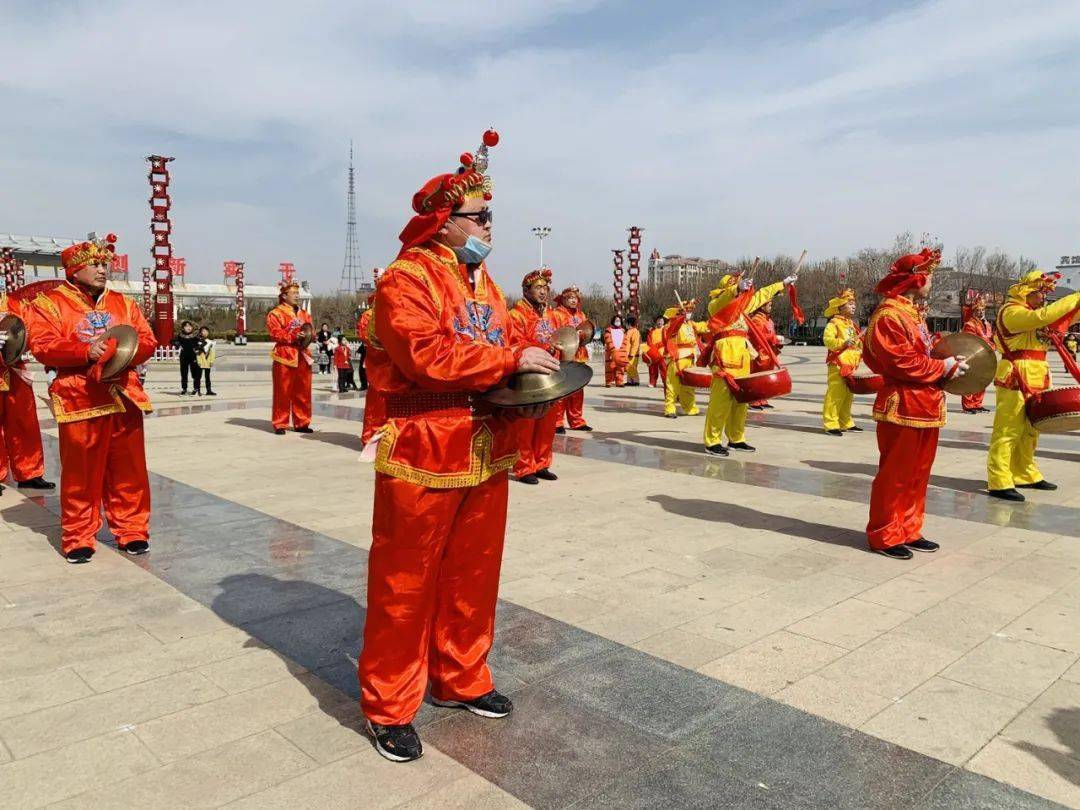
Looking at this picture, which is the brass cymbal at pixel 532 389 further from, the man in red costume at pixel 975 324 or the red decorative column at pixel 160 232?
the red decorative column at pixel 160 232

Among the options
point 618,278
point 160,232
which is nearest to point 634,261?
point 618,278

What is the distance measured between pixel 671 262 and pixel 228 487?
134m

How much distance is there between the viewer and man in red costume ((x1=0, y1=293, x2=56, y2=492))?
7277 mm

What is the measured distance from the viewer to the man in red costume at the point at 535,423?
761 cm

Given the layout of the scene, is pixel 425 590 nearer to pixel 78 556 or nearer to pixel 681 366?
pixel 78 556

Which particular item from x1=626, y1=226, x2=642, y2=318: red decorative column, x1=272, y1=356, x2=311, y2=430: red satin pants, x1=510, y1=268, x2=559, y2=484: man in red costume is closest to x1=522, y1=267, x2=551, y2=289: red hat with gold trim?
x1=510, y1=268, x2=559, y2=484: man in red costume

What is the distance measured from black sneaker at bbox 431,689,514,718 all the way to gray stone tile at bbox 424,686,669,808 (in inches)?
1.2

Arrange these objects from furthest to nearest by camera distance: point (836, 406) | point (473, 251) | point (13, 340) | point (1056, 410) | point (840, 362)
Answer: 1. point (840, 362)
2. point (836, 406)
3. point (13, 340)
4. point (1056, 410)
5. point (473, 251)

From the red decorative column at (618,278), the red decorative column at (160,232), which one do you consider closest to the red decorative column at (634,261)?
the red decorative column at (618,278)

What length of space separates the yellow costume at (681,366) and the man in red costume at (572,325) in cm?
222

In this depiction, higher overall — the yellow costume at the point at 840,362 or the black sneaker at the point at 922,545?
the yellow costume at the point at 840,362

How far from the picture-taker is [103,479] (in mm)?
5262

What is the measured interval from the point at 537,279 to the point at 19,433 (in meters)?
4.98

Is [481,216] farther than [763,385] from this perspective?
No
